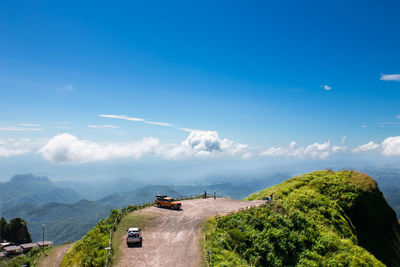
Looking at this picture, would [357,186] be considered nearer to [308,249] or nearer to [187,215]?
[308,249]

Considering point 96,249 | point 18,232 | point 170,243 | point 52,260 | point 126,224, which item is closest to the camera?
point 96,249

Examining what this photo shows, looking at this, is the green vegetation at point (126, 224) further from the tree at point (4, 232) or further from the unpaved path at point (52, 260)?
the tree at point (4, 232)

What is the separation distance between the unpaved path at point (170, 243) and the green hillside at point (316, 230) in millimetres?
1876

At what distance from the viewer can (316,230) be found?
2823 cm

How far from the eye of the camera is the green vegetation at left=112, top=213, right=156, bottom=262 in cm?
2502

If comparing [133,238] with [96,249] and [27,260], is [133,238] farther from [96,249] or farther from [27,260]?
[27,260]

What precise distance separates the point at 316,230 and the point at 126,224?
24.4 meters

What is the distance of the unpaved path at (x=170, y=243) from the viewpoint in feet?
73.7

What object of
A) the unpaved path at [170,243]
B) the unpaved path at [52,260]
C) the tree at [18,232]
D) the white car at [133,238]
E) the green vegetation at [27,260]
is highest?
the white car at [133,238]

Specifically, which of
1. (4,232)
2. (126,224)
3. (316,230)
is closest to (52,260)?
(126,224)

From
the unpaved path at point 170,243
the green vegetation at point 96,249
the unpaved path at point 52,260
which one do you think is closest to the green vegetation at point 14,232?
the unpaved path at point 52,260

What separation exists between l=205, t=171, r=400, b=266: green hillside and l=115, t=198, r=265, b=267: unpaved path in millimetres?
1876

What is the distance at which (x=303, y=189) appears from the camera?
41844 millimetres

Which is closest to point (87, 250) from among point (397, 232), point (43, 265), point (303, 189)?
point (43, 265)
